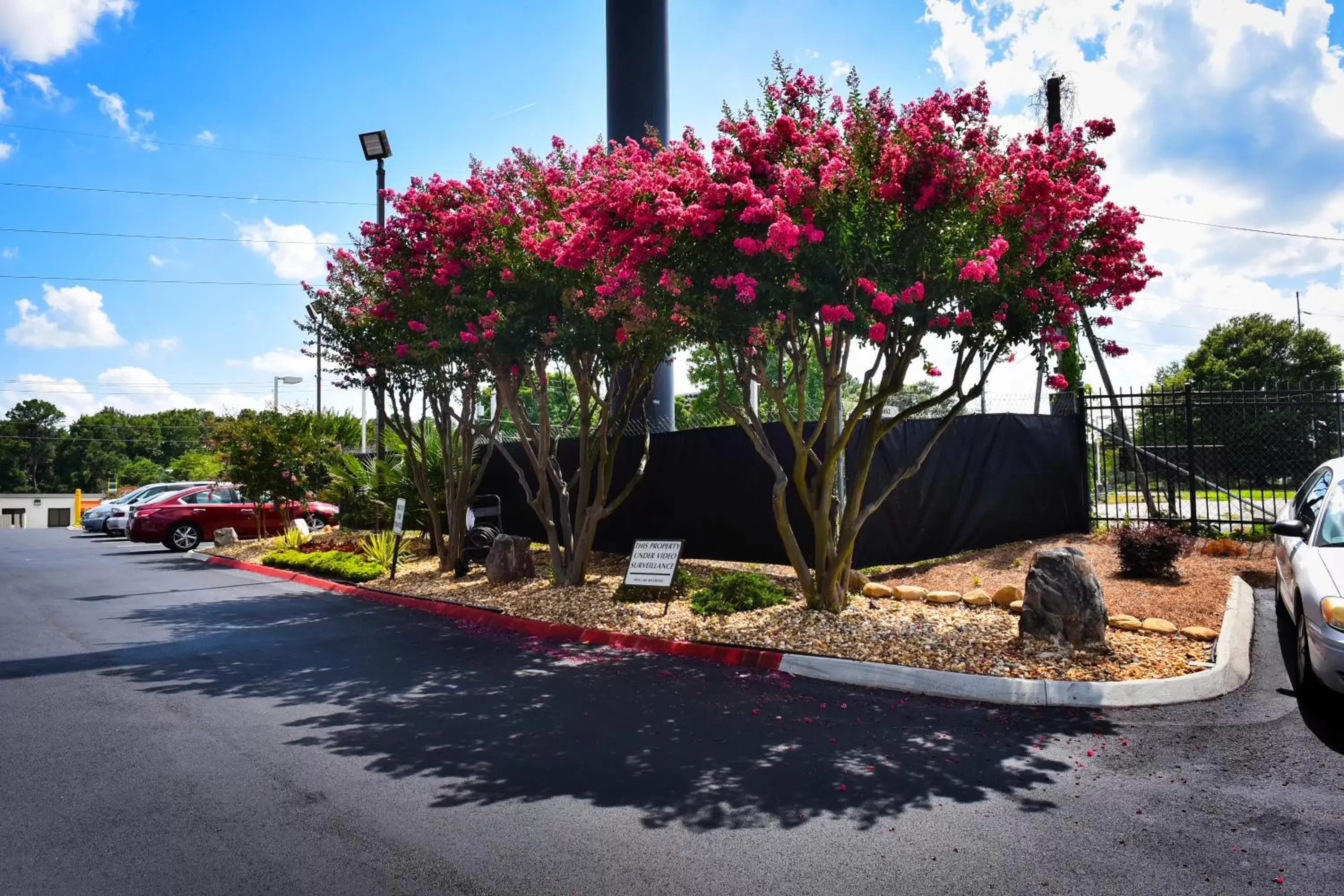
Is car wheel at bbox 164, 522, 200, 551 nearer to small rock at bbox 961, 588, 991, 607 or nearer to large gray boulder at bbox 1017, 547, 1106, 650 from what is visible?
small rock at bbox 961, 588, 991, 607

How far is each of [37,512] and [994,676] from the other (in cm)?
7106

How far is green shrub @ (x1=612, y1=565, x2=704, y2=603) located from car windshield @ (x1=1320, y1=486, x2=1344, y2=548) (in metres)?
5.99

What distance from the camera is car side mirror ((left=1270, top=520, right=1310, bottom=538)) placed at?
6.18 metres

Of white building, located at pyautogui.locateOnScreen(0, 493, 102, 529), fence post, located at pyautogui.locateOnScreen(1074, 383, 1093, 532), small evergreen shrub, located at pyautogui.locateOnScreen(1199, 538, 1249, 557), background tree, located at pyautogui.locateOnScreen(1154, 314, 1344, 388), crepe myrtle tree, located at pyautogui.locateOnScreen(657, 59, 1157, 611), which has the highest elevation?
background tree, located at pyautogui.locateOnScreen(1154, 314, 1344, 388)

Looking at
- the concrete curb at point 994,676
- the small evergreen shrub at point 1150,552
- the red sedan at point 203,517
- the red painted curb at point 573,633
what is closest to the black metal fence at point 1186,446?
the small evergreen shrub at point 1150,552

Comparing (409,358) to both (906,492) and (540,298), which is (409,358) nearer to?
(540,298)

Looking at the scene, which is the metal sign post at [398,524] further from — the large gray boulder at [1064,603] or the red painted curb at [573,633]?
the large gray boulder at [1064,603]

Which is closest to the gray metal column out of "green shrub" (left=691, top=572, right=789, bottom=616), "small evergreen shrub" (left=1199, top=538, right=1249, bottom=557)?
"green shrub" (left=691, top=572, right=789, bottom=616)

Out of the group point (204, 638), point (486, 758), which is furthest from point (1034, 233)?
point (204, 638)

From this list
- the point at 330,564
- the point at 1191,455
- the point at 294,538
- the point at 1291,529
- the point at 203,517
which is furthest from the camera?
the point at 203,517

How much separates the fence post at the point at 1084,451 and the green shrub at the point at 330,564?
36.5ft

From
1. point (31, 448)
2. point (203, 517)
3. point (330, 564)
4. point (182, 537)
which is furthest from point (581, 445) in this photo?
point (31, 448)

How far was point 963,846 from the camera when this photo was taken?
3889mm

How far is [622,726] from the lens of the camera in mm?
5824
